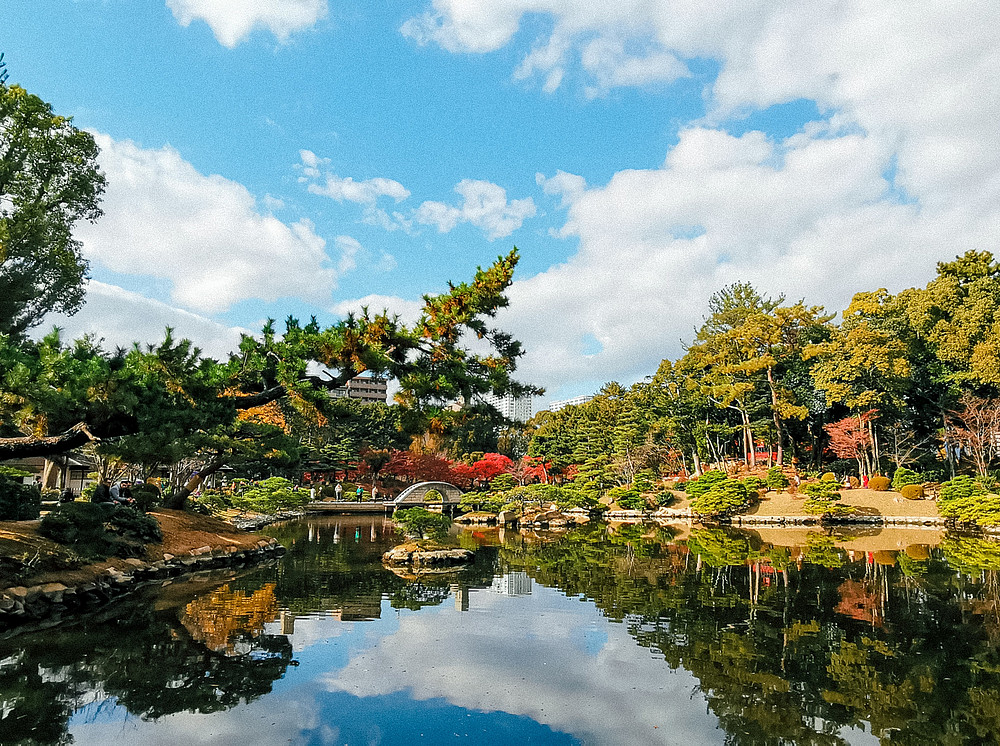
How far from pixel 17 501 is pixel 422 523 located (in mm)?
9027

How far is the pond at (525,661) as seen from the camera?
5.59 m

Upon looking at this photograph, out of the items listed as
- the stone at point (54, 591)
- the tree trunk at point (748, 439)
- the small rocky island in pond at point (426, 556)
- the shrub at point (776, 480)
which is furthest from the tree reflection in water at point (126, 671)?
the tree trunk at point (748, 439)

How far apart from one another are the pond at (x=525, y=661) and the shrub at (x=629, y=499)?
1832 cm

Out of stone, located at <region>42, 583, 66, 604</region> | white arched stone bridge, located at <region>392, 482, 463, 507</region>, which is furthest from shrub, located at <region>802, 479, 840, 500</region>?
stone, located at <region>42, 583, 66, 604</region>

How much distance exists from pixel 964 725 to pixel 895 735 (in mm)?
775

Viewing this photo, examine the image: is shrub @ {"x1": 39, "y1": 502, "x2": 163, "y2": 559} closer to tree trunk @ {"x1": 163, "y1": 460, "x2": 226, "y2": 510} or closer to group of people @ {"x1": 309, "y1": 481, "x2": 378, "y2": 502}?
tree trunk @ {"x1": 163, "y1": 460, "x2": 226, "y2": 510}

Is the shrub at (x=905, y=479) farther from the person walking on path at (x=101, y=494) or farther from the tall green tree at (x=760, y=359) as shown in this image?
the person walking on path at (x=101, y=494)

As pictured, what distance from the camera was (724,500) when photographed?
94.2ft

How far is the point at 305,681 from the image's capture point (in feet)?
22.1

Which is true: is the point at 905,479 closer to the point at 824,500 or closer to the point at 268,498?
the point at 824,500

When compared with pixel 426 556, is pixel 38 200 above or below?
above

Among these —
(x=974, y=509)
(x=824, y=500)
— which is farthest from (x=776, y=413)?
(x=974, y=509)

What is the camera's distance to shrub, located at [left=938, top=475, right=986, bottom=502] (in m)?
24.4

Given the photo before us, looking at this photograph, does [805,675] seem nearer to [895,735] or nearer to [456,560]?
[895,735]
